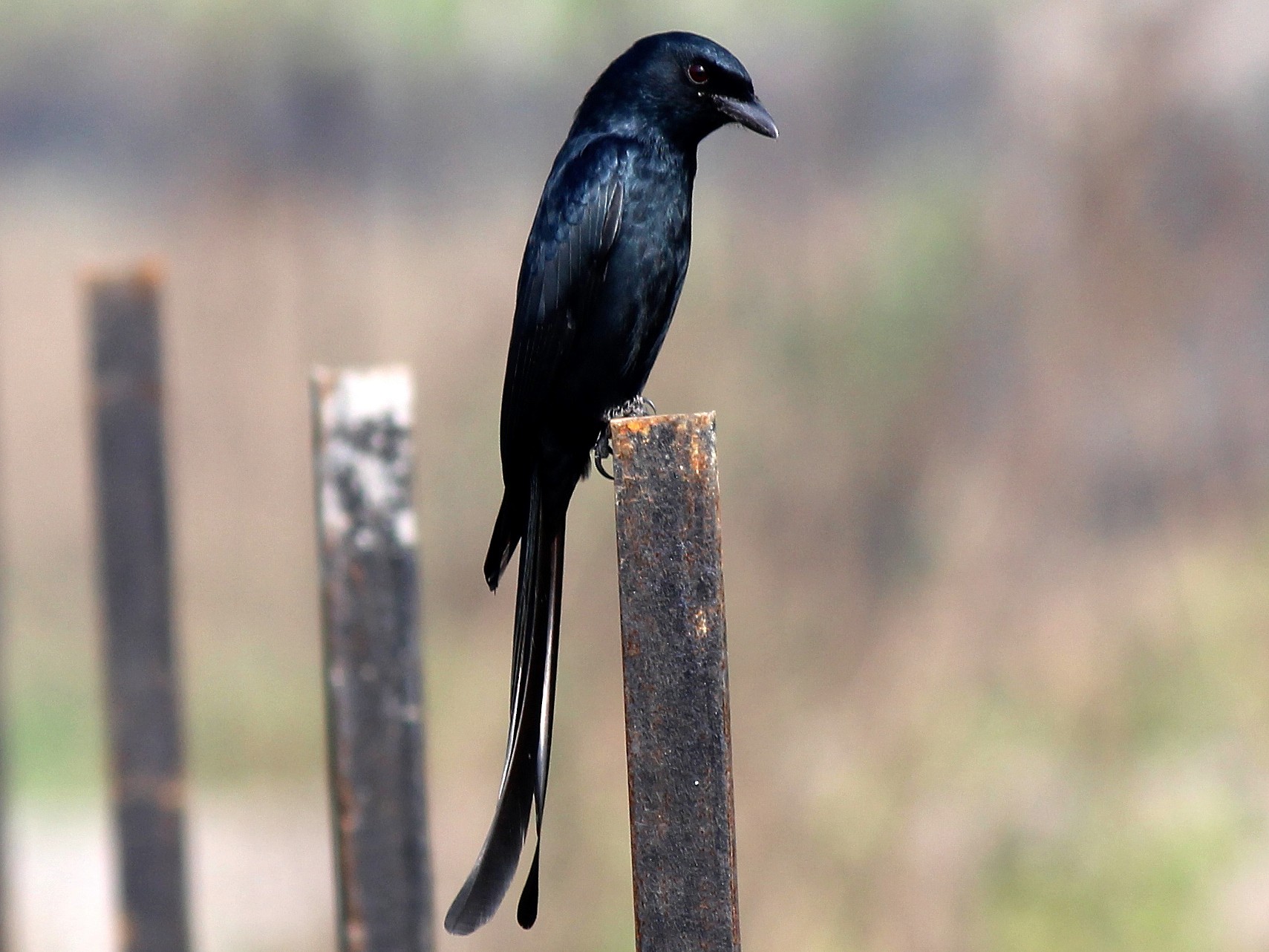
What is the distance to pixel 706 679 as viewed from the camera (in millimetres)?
1675

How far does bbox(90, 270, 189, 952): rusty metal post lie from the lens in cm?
366

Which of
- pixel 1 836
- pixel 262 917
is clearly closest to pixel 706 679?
pixel 1 836

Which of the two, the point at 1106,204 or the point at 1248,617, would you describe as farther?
the point at 1106,204

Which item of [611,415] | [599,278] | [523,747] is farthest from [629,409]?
[523,747]

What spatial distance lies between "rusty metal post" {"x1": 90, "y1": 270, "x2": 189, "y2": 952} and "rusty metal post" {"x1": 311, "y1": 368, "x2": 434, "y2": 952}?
1020 millimetres

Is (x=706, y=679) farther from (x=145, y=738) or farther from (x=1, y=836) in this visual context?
(x=1, y=836)

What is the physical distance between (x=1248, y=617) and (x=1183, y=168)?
3117 millimetres

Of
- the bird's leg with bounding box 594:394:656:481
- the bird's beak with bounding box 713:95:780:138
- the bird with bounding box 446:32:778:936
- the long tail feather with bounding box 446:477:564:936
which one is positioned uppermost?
the bird's beak with bounding box 713:95:780:138

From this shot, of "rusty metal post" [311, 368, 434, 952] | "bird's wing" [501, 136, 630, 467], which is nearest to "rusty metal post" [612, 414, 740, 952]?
"bird's wing" [501, 136, 630, 467]

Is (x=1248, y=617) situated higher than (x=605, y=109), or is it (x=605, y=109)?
(x=605, y=109)

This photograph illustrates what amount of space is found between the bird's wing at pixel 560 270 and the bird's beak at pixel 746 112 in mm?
243

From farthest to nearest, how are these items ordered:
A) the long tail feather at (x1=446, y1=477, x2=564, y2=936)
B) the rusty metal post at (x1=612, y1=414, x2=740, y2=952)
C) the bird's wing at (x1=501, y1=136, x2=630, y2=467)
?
the bird's wing at (x1=501, y1=136, x2=630, y2=467), the long tail feather at (x1=446, y1=477, x2=564, y2=936), the rusty metal post at (x1=612, y1=414, x2=740, y2=952)

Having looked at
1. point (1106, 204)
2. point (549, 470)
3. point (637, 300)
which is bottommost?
point (549, 470)

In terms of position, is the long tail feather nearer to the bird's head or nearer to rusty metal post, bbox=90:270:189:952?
the bird's head
